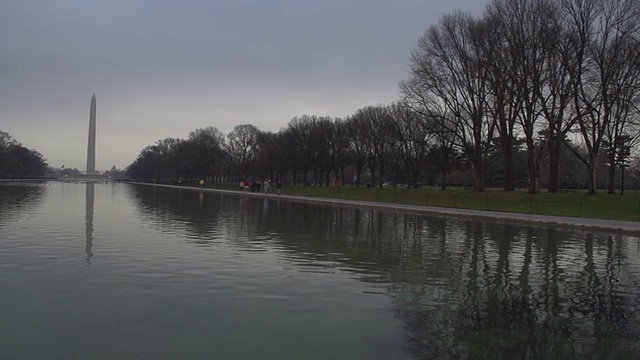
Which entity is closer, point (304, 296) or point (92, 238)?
point (304, 296)

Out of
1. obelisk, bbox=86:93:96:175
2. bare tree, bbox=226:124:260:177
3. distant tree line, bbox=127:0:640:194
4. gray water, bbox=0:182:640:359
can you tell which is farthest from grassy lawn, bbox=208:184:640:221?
obelisk, bbox=86:93:96:175

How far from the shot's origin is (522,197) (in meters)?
33.9

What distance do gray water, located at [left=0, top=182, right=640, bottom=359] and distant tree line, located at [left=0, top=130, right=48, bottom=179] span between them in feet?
357

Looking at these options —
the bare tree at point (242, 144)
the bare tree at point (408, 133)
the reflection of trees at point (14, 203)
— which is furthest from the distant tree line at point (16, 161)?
the bare tree at point (408, 133)

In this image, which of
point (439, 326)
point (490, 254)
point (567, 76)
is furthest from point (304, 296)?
point (567, 76)

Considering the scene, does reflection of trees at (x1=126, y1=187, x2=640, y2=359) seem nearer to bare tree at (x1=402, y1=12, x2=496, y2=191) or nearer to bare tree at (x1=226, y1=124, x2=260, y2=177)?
bare tree at (x1=402, y1=12, x2=496, y2=191)

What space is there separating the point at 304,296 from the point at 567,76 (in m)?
38.6

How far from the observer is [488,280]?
10133 millimetres

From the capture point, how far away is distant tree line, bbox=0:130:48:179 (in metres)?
109

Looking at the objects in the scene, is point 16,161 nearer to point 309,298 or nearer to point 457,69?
point 457,69

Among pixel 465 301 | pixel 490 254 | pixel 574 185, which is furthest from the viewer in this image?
pixel 574 185

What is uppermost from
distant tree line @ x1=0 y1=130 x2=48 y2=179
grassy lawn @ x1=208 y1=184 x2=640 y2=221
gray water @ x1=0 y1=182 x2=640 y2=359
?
distant tree line @ x1=0 y1=130 x2=48 y2=179

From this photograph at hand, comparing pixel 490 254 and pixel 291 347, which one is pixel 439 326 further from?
pixel 490 254

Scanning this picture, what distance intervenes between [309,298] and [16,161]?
125251 millimetres
